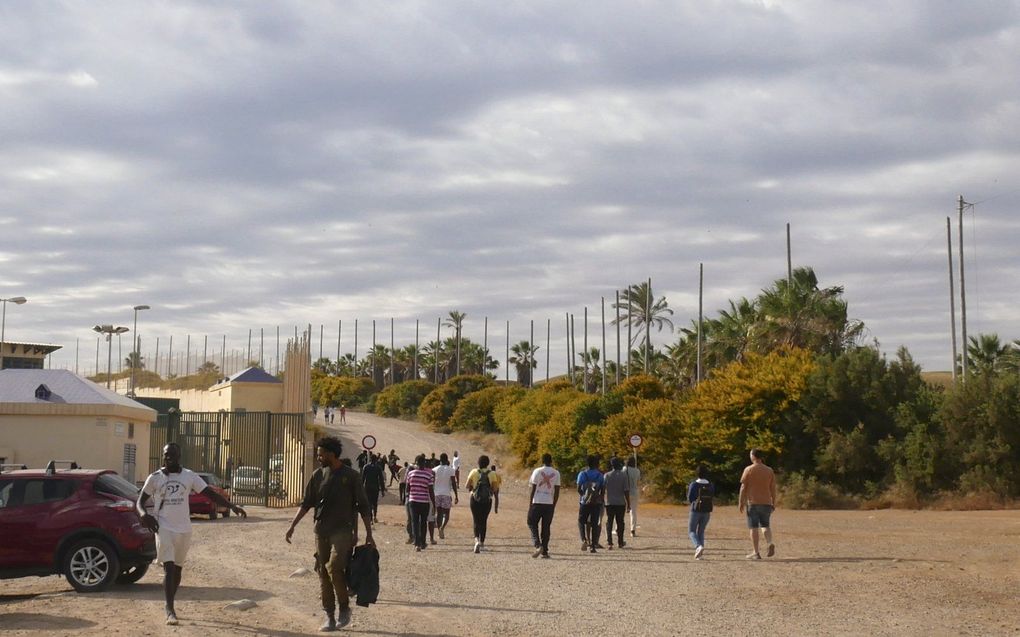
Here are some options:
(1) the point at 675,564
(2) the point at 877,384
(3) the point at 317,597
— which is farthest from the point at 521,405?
(3) the point at 317,597

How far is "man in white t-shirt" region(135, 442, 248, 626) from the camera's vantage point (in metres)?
11.3

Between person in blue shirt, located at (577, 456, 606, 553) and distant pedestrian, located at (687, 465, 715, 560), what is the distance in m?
1.78

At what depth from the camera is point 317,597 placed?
13555 millimetres

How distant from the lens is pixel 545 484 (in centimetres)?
1898

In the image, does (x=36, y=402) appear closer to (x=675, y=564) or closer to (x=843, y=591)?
(x=675, y=564)

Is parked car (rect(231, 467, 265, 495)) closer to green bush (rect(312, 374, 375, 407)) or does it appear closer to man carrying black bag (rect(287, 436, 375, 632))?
man carrying black bag (rect(287, 436, 375, 632))

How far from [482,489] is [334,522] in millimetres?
8992

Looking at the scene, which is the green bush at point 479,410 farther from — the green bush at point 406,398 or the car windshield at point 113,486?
the car windshield at point 113,486

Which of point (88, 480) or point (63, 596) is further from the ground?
point (88, 480)

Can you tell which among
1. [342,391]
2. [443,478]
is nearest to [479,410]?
[342,391]

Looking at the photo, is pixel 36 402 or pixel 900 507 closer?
pixel 36 402

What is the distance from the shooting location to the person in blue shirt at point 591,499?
19844 mm

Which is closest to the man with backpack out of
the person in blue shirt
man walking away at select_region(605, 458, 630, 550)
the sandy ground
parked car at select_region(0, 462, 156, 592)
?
the sandy ground

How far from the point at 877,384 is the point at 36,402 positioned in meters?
25.8
